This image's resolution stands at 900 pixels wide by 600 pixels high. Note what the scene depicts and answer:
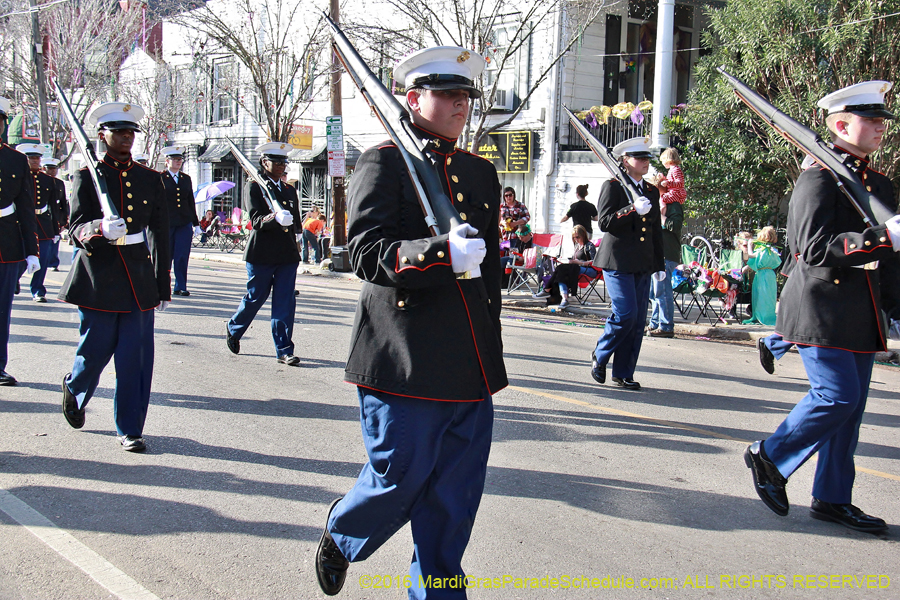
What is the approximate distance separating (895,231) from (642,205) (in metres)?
3.33

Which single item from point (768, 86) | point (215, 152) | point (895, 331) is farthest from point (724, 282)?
point (215, 152)

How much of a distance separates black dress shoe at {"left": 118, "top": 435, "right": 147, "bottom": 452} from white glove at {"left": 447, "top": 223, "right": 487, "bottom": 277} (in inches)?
124

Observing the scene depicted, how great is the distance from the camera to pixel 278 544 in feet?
12.3

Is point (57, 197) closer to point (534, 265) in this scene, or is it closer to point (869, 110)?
point (534, 265)

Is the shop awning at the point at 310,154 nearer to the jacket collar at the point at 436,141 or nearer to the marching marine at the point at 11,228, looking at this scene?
the marching marine at the point at 11,228

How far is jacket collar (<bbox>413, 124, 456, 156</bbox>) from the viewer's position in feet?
9.89

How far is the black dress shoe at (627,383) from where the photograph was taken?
23.9 feet

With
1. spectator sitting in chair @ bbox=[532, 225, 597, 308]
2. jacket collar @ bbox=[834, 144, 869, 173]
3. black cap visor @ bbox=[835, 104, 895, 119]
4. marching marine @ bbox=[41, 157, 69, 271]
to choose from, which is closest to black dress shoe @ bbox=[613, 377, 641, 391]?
jacket collar @ bbox=[834, 144, 869, 173]

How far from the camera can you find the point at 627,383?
288 inches

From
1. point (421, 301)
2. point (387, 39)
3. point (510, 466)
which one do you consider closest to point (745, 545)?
point (510, 466)

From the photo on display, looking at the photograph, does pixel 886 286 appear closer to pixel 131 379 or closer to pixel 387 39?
pixel 131 379

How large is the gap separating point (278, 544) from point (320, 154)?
25469 mm

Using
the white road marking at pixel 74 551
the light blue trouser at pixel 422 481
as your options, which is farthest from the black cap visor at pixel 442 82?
the white road marking at pixel 74 551

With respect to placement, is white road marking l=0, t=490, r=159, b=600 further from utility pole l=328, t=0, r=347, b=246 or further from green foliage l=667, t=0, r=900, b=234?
utility pole l=328, t=0, r=347, b=246
